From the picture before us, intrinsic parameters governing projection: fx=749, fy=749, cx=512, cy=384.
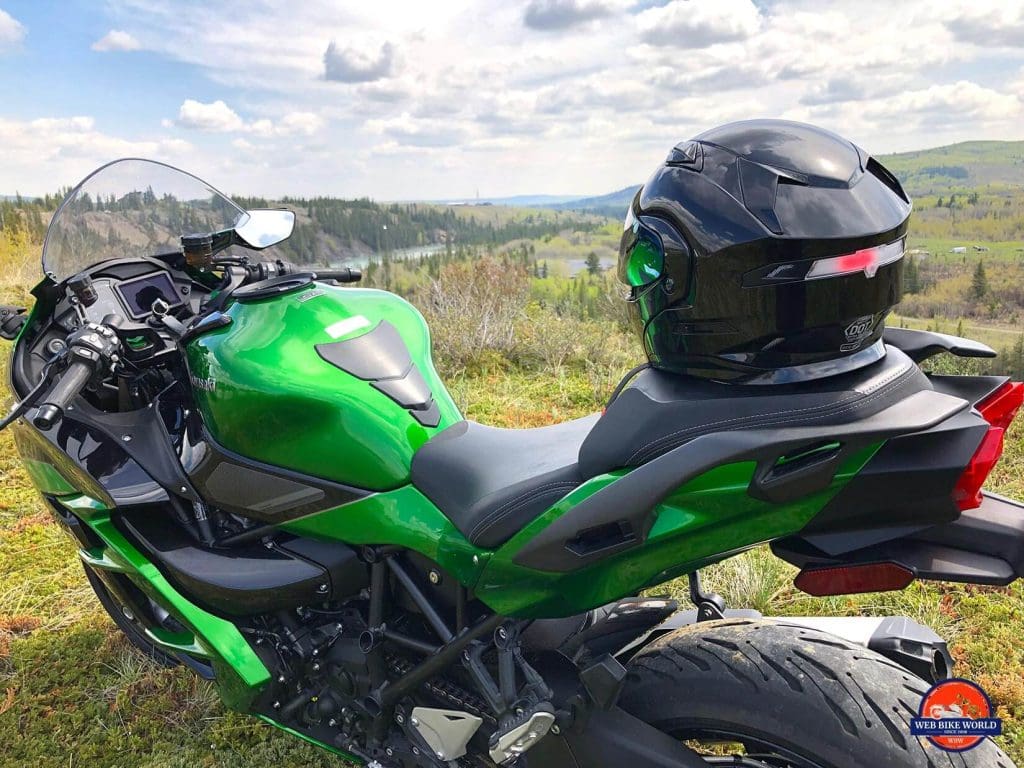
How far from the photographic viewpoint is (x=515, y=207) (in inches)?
996

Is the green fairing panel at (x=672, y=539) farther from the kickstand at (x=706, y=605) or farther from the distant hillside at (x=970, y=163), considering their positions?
the distant hillside at (x=970, y=163)

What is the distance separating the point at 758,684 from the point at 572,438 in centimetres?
70

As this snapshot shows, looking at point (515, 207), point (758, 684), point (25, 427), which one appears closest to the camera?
point (758, 684)

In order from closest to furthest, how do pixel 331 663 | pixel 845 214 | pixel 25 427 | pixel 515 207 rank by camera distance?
pixel 845 214 → pixel 331 663 → pixel 25 427 → pixel 515 207

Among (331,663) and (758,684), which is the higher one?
(758,684)

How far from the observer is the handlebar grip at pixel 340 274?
96.7 inches

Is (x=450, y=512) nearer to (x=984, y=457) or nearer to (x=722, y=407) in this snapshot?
(x=722, y=407)

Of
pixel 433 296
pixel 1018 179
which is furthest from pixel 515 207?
pixel 433 296

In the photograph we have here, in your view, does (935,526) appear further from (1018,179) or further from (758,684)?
(1018,179)

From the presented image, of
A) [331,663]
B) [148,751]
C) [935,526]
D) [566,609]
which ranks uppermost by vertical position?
[935,526]

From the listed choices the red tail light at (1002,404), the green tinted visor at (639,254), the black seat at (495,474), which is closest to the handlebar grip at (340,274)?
the black seat at (495,474)

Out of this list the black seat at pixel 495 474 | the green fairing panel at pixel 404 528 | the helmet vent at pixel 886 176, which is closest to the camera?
the helmet vent at pixel 886 176

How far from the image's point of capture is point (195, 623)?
2115 millimetres

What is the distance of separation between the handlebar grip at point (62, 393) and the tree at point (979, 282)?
326 inches
